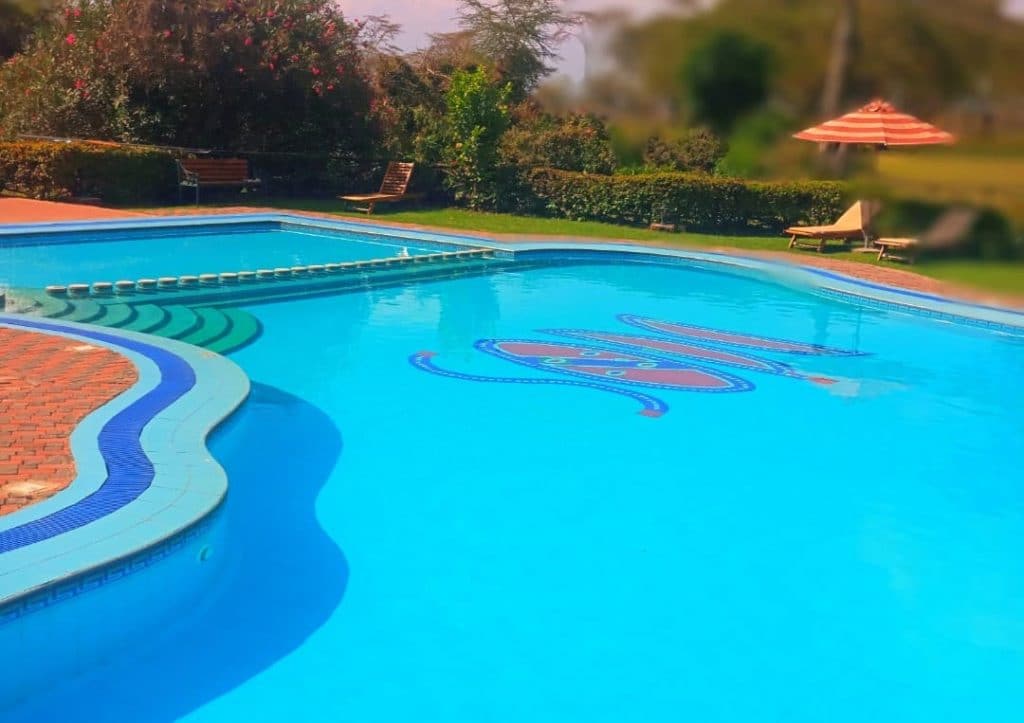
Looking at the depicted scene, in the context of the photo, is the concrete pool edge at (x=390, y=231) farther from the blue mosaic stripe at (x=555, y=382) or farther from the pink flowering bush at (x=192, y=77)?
the blue mosaic stripe at (x=555, y=382)

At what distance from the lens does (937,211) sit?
66 cm

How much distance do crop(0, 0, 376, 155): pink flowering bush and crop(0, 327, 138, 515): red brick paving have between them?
11.6 metres

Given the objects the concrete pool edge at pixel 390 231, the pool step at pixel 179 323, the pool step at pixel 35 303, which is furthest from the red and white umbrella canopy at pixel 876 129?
the concrete pool edge at pixel 390 231

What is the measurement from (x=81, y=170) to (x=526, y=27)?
1798 cm

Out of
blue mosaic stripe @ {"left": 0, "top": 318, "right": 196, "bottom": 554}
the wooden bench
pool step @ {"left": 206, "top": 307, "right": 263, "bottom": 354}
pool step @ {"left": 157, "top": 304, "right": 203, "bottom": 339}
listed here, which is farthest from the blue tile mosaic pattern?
the wooden bench

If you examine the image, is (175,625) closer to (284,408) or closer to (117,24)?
(284,408)

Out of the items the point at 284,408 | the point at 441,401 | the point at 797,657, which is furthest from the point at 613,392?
the point at 797,657

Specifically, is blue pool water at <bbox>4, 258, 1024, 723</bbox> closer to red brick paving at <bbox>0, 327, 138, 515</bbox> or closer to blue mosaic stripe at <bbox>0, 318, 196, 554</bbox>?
blue mosaic stripe at <bbox>0, 318, 196, 554</bbox>

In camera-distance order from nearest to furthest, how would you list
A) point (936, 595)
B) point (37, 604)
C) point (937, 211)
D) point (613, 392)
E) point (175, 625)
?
point (937, 211) → point (37, 604) → point (175, 625) → point (936, 595) → point (613, 392)

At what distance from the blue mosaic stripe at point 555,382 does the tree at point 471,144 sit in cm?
930

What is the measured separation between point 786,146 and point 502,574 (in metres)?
4.63

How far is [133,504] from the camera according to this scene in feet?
14.9

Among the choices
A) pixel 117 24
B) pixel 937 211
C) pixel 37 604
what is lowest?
pixel 37 604

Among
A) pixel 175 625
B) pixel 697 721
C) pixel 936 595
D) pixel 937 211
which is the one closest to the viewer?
pixel 937 211
